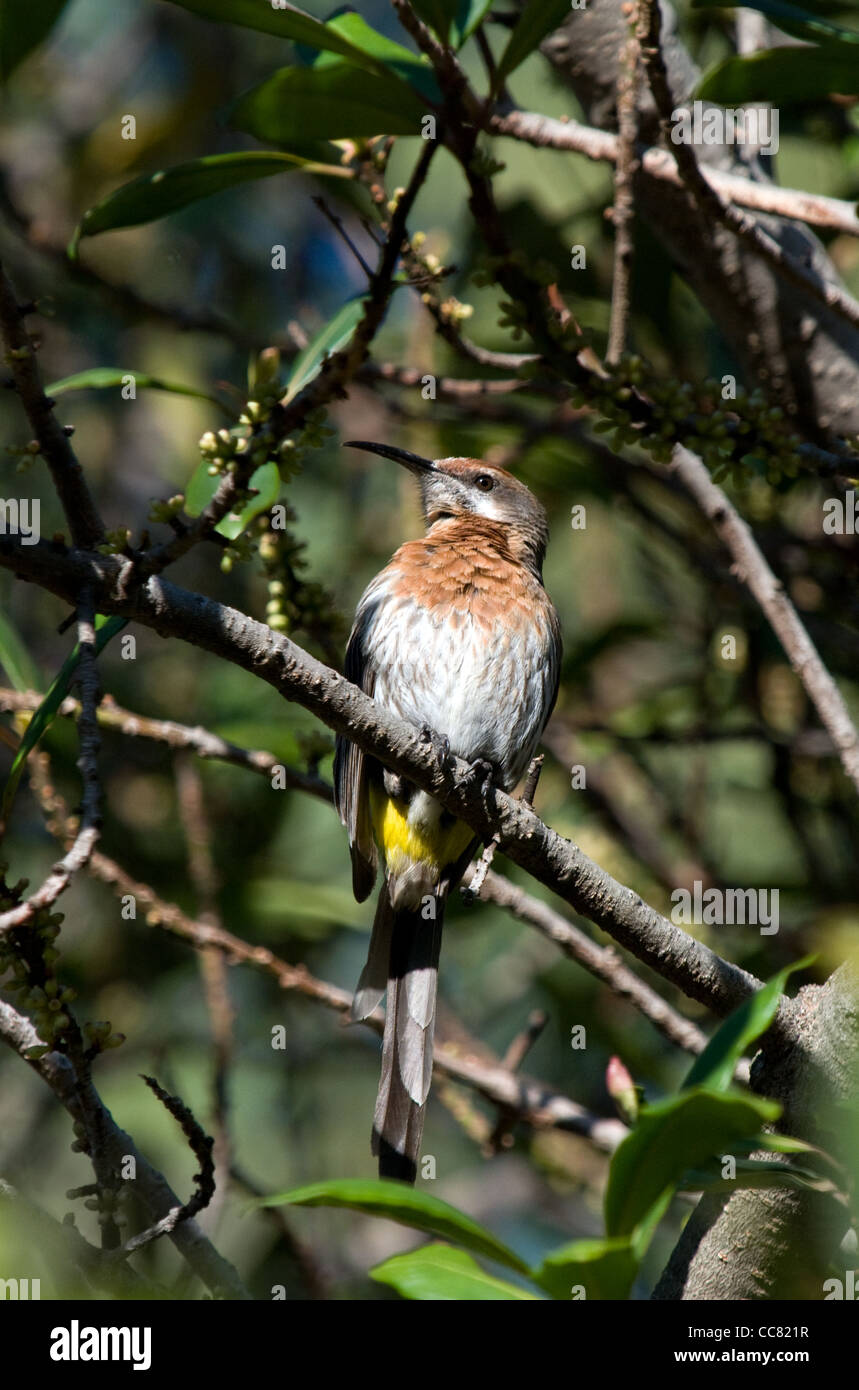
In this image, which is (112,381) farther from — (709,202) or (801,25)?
(801,25)

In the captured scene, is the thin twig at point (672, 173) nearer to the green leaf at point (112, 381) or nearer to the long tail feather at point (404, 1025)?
the green leaf at point (112, 381)

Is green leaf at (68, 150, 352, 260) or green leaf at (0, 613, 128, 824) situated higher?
green leaf at (68, 150, 352, 260)

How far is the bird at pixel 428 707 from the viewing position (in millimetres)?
3670

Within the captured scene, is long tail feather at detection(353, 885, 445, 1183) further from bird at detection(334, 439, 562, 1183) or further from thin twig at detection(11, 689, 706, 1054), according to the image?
thin twig at detection(11, 689, 706, 1054)

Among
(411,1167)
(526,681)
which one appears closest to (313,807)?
(526,681)

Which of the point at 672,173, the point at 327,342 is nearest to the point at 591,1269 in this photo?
the point at 327,342

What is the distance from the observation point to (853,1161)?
207 cm

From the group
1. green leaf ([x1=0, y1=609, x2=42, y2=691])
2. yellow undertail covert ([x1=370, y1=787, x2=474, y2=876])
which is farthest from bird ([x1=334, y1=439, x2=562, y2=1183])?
green leaf ([x1=0, y1=609, x2=42, y2=691])

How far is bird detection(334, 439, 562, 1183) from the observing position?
3.67 meters

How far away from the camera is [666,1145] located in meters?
1.70

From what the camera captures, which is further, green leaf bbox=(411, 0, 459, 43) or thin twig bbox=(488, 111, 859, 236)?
thin twig bbox=(488, 111, 859, 236)

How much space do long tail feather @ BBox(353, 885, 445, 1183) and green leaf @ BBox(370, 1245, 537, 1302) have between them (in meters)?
1.31

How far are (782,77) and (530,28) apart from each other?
1.79 feet
